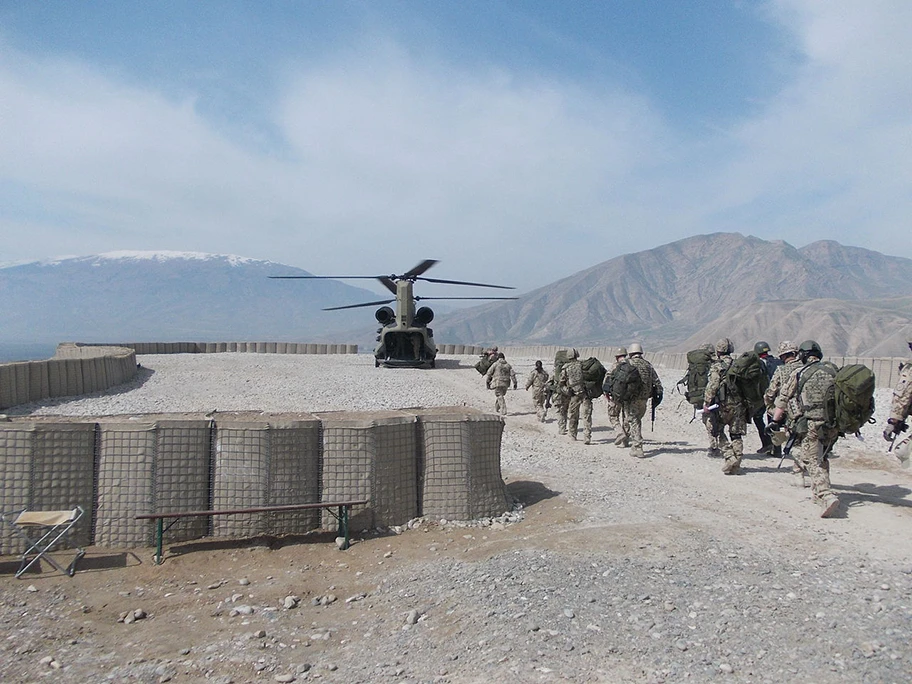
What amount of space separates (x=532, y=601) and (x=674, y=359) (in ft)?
94.6

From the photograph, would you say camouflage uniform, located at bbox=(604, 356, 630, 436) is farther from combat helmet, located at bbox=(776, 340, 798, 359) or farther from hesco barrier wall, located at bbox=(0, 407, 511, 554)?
hesco barrier wall, located at bbox=(0, 407, 511, 554)

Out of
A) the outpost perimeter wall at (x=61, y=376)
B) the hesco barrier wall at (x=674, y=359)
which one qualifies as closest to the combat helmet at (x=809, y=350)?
the hesco barrier wall at (x=674, y=359)

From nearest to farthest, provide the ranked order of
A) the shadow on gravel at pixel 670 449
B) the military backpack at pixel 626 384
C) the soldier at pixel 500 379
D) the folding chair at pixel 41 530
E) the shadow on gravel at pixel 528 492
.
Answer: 1. the folding chair at pixel 41 530
2. the shadow on gravel at pixel 528 492
3. the military backpack at pixel 626 384
4. the shadow on gravel at pixel 670 449
5. the soldier at pixel 500 379

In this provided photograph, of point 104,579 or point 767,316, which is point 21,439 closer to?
point 104,579

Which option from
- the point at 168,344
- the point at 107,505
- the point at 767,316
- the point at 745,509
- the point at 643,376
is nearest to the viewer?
the point at 107,505

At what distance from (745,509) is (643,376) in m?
3.80

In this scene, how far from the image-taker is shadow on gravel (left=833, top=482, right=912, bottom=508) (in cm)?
866

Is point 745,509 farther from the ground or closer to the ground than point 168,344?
closer to the ground

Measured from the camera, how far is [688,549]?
6.79 metres

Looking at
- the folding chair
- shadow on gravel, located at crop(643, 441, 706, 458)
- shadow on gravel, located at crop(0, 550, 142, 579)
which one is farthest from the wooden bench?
shadow on gravel, located at crop(643, 441, 706, 458)

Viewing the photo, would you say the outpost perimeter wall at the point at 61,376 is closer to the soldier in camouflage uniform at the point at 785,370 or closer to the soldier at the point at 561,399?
the soldier at the point at 561,399

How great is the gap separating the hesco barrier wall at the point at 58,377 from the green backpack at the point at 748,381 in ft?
51.4

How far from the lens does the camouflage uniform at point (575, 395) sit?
13680 mm

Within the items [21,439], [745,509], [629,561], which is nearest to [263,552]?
[21,439]
